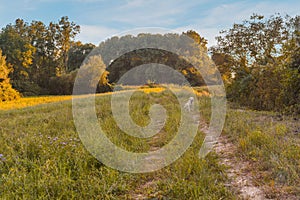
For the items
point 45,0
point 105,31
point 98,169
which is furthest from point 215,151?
point 45,0

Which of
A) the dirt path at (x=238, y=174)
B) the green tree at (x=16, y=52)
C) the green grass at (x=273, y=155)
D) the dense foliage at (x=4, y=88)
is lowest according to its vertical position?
the dirt path at (x=238, y=174)

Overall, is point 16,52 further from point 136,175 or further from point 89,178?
point 136,175

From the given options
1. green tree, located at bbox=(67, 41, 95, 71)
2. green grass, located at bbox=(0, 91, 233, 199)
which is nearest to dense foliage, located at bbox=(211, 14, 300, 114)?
green grass, located at bbox=(0, 91, 233, 199)

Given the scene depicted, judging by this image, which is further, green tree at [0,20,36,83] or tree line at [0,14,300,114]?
green tree at [0,20,36,83]

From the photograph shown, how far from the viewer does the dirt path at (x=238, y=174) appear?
253cm

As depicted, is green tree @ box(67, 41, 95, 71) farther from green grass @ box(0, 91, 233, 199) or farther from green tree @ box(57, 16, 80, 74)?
green grass @ box(0, 91, 233, 199)

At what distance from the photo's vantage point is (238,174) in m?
3.01

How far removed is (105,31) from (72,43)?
34.9m

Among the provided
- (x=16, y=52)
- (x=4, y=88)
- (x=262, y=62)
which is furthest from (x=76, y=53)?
(x=262, y=62)

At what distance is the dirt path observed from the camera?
253cm

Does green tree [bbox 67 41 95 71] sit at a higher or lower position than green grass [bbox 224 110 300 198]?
higher

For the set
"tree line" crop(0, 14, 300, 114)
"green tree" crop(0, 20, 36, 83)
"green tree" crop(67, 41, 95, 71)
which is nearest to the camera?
"tree line" crop(0, 14, 300, 114)

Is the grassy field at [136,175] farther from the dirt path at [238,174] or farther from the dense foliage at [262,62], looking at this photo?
the dense foliage at [262,62]

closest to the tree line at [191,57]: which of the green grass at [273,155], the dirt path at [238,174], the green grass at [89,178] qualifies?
the green grass at [273,155]
